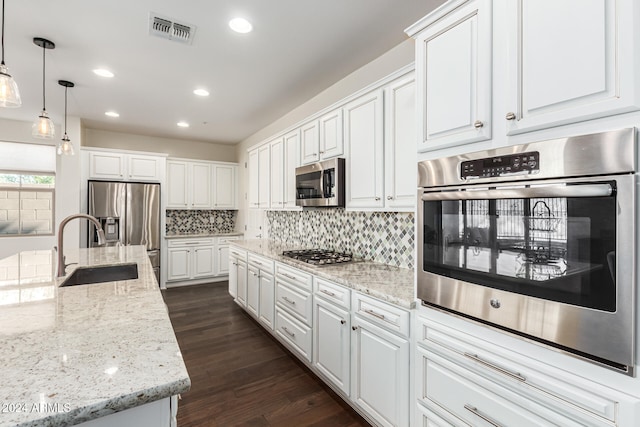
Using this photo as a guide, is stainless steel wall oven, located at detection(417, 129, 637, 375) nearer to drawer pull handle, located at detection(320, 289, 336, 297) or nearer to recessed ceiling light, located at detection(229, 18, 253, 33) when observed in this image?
drawer pull handle, located at detection(320, 289, 336, 297)

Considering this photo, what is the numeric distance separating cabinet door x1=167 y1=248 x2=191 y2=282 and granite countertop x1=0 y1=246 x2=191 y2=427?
12.7ft

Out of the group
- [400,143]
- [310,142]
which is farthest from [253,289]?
[400,143]

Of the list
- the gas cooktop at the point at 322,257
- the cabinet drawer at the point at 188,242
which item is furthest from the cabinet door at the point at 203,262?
the gas cooktop at the point at 322,257

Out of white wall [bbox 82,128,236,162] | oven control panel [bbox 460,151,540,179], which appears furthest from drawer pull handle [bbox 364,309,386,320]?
white wall [bbox 82,128,236,162]

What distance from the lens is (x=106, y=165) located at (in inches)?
195

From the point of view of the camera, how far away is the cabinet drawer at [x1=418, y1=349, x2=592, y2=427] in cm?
109

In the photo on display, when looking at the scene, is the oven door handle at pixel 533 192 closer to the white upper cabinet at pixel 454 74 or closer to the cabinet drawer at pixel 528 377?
the white upper cabinet at pixel 454 74

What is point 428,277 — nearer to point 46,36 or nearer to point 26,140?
point 46,36

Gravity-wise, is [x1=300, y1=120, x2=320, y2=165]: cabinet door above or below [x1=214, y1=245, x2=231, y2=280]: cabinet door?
above

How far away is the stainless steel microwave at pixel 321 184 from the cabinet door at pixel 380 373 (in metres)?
1.10

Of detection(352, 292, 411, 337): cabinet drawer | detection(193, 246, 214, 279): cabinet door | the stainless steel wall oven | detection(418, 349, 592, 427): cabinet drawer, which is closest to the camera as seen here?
the stainless steel wall oven

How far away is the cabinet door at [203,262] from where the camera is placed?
5609mm

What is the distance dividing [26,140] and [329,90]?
4.85 m

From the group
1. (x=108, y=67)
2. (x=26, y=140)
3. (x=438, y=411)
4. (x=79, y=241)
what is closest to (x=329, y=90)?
(x=108, y=67)
